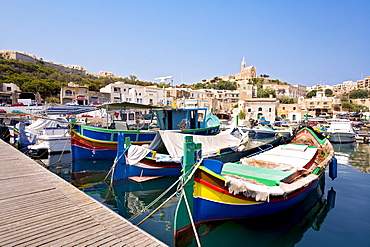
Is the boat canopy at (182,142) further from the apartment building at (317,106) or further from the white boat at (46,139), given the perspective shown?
the apartment building at (317,106)

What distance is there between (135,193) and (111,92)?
42.8 m

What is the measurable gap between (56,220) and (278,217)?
6566mm

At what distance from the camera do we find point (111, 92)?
49.3m

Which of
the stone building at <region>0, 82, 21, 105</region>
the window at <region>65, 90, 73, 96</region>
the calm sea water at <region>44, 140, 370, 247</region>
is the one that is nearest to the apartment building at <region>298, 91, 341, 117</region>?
the calm sea water at <region>44, 140, 370, 247</region>

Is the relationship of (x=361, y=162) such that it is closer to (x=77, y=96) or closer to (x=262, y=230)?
(x=262, y=230)

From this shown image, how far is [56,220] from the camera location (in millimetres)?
4809

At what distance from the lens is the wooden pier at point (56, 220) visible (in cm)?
411

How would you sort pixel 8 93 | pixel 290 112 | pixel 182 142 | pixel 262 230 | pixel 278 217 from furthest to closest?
pixel 290 112
pixel 8 93
pixel 182 142
pixel 278 217
pixel 262 230

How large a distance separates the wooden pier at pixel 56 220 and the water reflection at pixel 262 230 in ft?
6.26

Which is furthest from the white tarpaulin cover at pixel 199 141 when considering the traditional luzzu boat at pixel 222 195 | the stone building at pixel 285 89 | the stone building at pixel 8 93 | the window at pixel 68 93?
the stone building at pixel 285 89

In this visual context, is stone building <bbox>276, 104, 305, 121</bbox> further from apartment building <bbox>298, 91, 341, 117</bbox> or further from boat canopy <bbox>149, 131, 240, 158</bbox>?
boat canopy <bbox>149, 131, 240, 158</bbox>

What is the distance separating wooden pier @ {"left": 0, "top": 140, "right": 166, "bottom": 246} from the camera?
4.11 meters

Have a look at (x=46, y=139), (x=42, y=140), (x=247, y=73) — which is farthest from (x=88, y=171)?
(x=247, y=73)

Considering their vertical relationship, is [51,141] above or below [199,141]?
below
